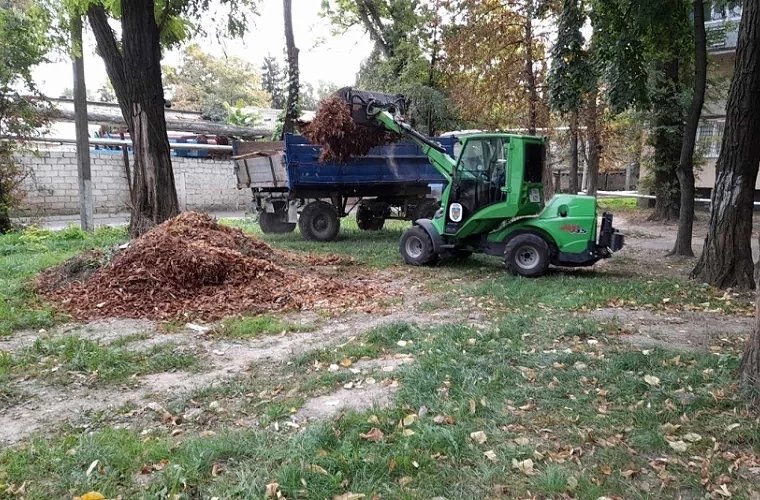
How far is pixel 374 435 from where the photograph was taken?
361 cm

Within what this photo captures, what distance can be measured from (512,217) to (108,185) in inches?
708

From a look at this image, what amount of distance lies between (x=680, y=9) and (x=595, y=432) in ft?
31.5

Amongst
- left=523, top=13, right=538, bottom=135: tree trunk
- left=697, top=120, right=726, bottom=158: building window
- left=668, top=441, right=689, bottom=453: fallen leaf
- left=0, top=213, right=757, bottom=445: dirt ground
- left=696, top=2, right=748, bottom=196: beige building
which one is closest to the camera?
left=668, top=441, right=689, bottom=453: fallen leaf

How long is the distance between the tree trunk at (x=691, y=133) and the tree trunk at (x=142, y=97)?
9075 mm

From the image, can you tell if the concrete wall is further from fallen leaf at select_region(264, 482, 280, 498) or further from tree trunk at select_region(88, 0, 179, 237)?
fallen leaf at select_region(264, 482, 280, 498)

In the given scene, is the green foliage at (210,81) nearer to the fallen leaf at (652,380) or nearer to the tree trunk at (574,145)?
the tree trunk at (574,145)

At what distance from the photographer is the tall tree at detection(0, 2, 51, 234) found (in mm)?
14070

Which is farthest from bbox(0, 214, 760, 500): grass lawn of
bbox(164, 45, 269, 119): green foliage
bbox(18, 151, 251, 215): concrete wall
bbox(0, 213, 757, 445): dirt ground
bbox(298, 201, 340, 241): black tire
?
bbox(164, 45, 269, 119): green foliage

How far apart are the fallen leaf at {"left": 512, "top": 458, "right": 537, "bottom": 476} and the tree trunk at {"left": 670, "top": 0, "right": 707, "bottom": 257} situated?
27.4 feet

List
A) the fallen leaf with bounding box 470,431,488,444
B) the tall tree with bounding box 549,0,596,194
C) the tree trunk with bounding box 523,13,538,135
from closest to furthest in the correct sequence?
the fallen leaf with bounding box 470,431,488,444
the tall tree with bounding box 549,0,596,194
the tree trunk with bounding box 523,13,538,135

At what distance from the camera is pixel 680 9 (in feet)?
34.3

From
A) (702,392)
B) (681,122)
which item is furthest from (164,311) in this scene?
(681,122)

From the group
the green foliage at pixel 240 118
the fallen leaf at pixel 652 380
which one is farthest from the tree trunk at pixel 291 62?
the fallen leaf at pixel 652 380

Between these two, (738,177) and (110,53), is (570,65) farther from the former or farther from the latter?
(110,53)
